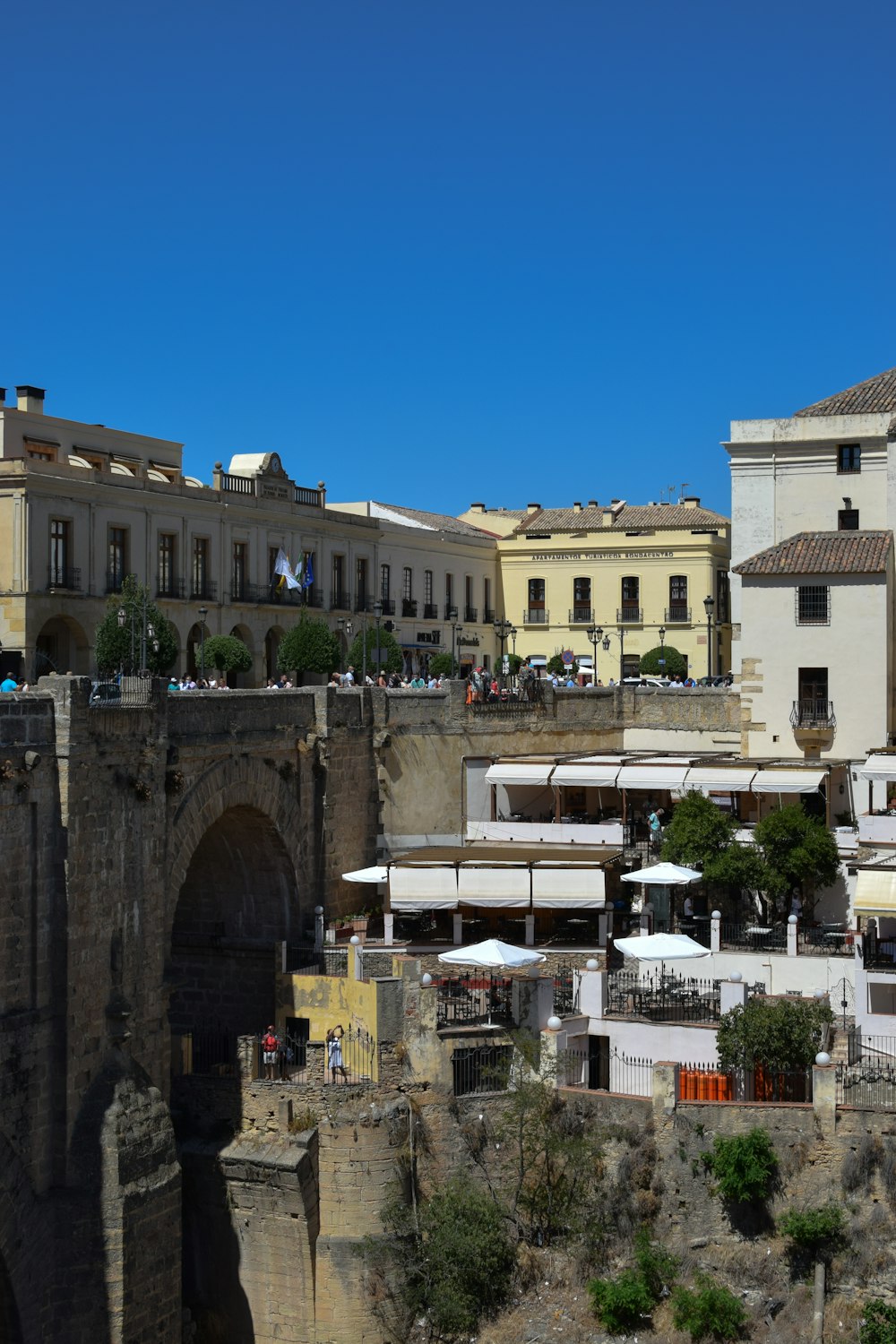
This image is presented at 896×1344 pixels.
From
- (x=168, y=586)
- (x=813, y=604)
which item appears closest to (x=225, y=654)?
(x=168, y=586)

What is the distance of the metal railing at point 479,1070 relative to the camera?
24.2 meters

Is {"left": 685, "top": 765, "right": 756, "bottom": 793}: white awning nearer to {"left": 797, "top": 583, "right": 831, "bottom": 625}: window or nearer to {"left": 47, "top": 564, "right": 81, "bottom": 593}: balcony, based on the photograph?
{"left": 797, "top": 583, "right": 831, "bottom": 625}: window

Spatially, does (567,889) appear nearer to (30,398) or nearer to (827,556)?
(827,556)

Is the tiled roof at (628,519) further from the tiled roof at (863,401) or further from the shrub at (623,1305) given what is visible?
the shrub at (623,1305)

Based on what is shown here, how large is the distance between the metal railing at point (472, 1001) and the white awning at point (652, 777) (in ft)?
21.3

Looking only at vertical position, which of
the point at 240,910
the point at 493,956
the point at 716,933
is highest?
the point at 240,910

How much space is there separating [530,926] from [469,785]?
5.76 m

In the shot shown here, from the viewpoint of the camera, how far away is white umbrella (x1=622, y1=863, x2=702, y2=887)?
27.8m

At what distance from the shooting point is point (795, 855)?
28.0m

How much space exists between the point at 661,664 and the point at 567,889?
74.9ft

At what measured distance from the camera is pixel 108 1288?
2039cm

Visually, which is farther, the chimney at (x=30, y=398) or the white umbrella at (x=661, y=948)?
the chimney at (x=30, y=398)

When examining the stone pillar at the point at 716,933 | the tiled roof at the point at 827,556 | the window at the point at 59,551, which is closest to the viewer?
the stone pillar at the point at 716,933

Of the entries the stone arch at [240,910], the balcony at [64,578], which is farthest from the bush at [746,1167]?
the balcony at [64,578]
